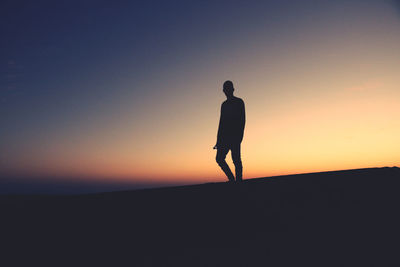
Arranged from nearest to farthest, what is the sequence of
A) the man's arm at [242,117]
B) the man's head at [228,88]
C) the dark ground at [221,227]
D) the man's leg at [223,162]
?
the dark ground at [221,227], the man's head at [228,88], the man's arm at [242,117], the man's leg at [223,162]

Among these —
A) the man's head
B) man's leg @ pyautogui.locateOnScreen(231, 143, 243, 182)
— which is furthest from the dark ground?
the man's head

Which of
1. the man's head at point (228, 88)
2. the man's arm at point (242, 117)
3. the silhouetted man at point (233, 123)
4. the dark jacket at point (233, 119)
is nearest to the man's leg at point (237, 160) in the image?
the silhouetted man at point (233, 123)

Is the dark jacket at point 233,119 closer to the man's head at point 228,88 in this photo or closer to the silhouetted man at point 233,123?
the silhouetted man at point 233,123

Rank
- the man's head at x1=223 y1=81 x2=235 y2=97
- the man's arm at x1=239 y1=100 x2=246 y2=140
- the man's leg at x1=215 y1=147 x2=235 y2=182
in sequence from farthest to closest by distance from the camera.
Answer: the man's leg at x1=215 y1=147 x2=235 y2=182 < the man's arm at x1=239 y1=100 x2=246 y2=140 < the man's head at x1=223 y1=81 x2=235 y2=97

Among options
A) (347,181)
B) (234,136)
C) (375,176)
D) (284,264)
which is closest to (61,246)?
(284,264)

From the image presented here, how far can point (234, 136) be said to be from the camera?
5.47m

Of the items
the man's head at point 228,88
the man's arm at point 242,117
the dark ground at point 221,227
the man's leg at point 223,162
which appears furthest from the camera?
the man's leg at point 223,162

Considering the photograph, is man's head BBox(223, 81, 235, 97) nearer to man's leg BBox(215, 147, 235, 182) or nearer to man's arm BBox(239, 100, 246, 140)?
man's arm BBox(239, 100, 246, 140)

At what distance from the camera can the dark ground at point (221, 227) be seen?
275 cm

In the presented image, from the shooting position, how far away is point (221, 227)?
3494 mm

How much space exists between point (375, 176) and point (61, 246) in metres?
5.34

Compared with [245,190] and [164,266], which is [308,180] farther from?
[164,266]

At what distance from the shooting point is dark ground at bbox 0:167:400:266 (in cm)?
275

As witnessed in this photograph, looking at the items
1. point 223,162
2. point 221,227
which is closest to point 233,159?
point 223,162
